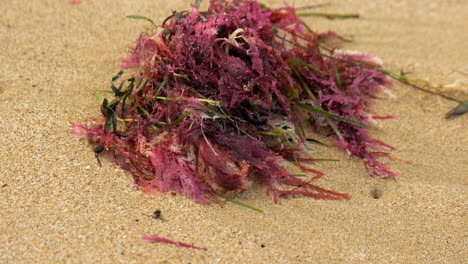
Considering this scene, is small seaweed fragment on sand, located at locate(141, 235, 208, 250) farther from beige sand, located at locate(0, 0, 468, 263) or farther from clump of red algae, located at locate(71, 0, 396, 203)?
clump of red algae, located at locate(71, 0, 396, 203)

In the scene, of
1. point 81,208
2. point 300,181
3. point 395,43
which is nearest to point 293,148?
point 300,181

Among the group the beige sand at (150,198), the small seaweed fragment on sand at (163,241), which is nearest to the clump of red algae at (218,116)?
the beige sand at (150,198)

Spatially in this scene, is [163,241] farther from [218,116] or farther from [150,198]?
[218,116]

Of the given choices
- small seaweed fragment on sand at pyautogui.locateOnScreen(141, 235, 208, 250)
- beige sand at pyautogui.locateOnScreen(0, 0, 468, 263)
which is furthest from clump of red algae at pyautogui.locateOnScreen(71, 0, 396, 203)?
small seaweed fragment on sand at pyautogui.locateOnScreen(141, 235, 208, 250)

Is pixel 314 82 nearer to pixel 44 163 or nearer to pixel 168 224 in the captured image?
pixel 168 224

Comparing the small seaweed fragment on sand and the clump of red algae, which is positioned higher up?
the clump of red algae
